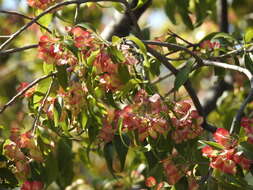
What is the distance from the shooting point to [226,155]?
1.40 m

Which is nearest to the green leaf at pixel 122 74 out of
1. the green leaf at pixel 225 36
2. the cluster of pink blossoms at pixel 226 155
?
the cluster of pink blossoms at pixel 226 155

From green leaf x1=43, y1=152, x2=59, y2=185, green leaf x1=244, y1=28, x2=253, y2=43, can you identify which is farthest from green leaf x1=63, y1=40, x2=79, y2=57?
green leaf x1=244, y1=28, x2=253, y2=43

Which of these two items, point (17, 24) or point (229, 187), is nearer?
point (229, 187)

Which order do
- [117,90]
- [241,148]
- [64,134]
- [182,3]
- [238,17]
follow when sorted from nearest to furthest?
[241,148]
[117,90]
[64,134]
[182,3]
[238,17]

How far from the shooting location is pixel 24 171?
1.52 metres

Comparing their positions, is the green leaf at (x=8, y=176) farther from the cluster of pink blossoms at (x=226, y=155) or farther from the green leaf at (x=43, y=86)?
the cluster of pink blossoms at (x=226, y=155)

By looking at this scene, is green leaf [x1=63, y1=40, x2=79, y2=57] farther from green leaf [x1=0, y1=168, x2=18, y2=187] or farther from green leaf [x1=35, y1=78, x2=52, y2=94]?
green leaf [x1=0, y1=168, x2=18, y2=187]

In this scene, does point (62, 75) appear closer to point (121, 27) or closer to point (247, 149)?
point (247, 149)

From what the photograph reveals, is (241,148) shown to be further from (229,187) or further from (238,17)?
(238,17)

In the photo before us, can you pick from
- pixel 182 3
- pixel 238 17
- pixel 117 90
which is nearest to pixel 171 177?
pixel 117 90

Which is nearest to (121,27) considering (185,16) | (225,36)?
(185,16)

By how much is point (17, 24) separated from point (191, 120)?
8.39ft

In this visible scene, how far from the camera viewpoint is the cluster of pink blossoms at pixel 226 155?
139 cm

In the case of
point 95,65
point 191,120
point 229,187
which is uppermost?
point 95,65
